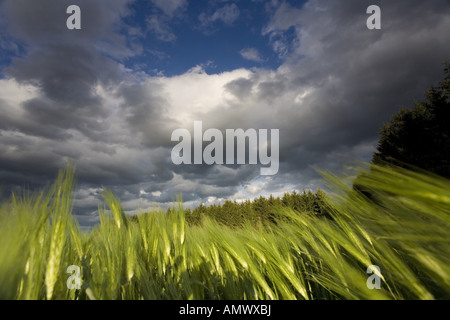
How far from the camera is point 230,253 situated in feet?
4.22

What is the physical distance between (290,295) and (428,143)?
837 inches

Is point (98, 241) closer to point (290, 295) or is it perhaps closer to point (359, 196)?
point (290, 295)

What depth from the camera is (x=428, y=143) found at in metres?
17.5

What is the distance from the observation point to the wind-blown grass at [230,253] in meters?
0.71

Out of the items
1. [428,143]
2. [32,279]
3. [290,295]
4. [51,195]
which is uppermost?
[428,143]

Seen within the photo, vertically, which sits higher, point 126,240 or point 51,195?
point 51,195

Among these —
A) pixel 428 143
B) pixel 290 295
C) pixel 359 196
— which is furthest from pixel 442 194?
pixel 428 143

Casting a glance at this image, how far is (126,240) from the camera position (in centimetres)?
116

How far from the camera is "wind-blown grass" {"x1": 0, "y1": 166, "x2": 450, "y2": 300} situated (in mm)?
A: 713
